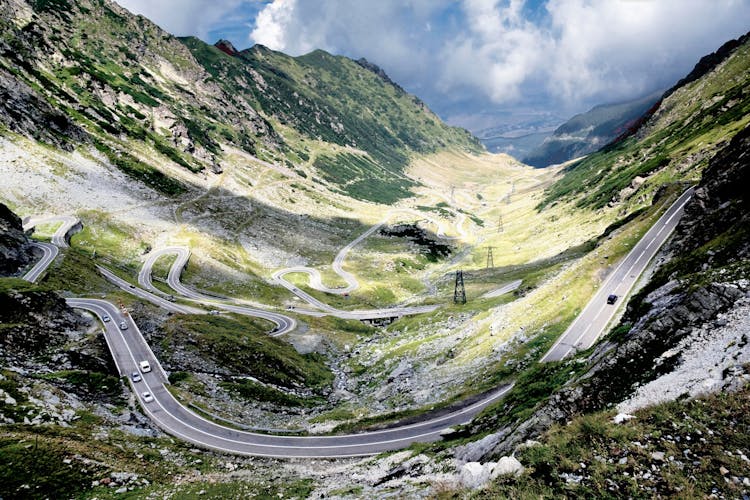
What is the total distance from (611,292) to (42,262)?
341ft

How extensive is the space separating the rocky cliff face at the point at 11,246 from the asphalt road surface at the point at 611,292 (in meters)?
93.6

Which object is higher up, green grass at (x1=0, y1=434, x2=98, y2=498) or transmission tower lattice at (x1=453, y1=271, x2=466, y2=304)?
transmission tower lattice at (x1=453, y1=271, x2=466, y2=304)

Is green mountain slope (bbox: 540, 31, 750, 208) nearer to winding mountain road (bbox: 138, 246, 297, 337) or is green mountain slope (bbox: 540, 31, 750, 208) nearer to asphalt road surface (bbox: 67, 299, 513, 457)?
asphalt road surface (bbox: 67, 299, 513, 457)

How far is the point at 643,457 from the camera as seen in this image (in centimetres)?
1522

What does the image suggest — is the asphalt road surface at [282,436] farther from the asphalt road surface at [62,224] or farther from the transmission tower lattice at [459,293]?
the asphalt road surface at [62,224]

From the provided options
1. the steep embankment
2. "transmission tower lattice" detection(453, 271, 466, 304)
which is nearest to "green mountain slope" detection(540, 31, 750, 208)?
"transmission tower lattice" detection(453, 271, 466, 304)

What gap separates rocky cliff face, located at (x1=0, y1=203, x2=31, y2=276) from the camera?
2825 inches

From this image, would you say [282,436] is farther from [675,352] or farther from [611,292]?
[611,292]

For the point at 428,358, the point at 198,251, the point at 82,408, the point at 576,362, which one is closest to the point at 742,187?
the point at 576,362

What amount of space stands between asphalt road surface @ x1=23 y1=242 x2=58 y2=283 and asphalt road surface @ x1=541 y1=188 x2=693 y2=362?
3410 inches

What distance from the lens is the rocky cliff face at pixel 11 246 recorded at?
71750mm

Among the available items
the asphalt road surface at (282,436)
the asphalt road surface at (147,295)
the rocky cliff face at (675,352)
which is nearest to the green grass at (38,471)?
the asphalt road surface at (282,436)

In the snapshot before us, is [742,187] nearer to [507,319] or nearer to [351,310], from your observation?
[507,319]

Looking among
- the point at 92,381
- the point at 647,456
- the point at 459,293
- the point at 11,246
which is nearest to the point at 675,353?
the point at 647,456
